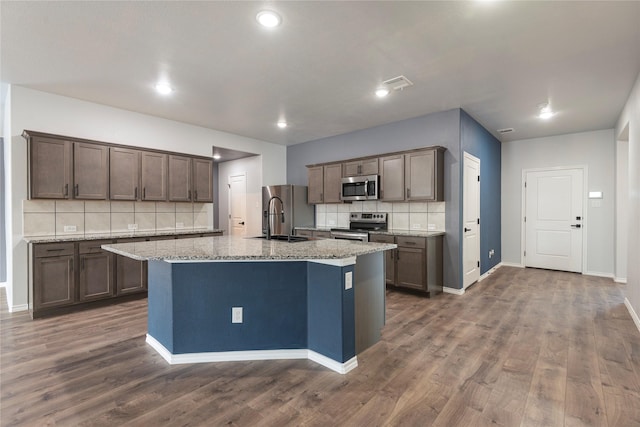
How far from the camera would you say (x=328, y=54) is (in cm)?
293

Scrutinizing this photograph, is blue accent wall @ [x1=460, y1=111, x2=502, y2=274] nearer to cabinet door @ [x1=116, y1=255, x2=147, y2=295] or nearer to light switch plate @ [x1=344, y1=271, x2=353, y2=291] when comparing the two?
light switch plate @ [x1=344, y1=271, x2=353, y2=291]

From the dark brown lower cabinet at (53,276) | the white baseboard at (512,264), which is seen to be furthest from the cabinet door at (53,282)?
the white baseboard at (512,264)

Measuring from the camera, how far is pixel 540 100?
162 inches

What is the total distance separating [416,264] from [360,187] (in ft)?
5.27

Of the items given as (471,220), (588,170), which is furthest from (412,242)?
(588,170)

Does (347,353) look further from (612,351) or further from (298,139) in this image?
(298,139)

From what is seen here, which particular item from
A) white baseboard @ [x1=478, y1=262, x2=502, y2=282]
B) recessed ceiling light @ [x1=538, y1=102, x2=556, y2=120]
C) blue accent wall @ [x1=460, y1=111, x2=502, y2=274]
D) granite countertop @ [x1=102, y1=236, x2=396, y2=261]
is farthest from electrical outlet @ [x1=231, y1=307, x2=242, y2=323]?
recessed ceiling light @ [x1=538, y1=102, x2=556, y2=120]

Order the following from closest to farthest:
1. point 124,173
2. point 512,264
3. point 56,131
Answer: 1. point 56,131
2. point 124,173
3. point 512,264

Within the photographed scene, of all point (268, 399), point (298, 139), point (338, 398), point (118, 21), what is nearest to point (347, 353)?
point (338, 398)

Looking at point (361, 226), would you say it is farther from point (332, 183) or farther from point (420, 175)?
point (420, 175)

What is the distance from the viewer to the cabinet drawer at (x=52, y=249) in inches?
137

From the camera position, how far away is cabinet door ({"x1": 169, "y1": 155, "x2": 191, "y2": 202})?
483cm

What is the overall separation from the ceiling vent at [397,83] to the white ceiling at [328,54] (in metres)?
0.08

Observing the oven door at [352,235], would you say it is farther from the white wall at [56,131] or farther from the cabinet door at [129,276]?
the cabinet door at [129,276]
